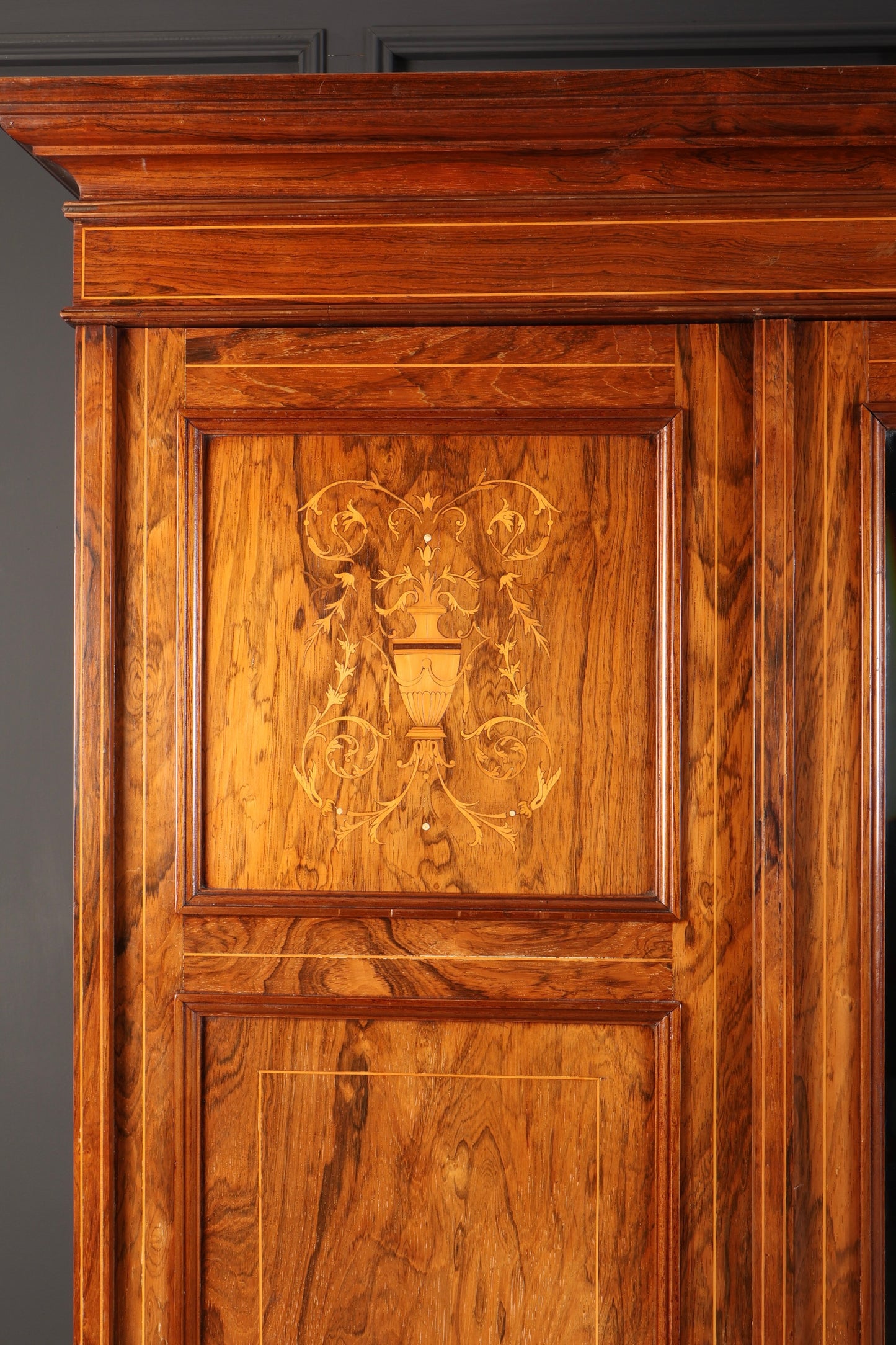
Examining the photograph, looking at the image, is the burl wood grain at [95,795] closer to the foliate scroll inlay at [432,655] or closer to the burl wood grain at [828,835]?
the foliate scroll inlay at [432,655]

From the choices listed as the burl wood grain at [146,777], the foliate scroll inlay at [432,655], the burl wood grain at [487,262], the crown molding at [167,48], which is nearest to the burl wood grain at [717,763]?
the burl wood grain at [487,262]

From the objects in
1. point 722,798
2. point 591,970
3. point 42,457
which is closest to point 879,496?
point 722,798

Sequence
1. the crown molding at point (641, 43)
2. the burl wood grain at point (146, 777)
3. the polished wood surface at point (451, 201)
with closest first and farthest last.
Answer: the polished wood surface at point (451, 201) → the burl wood grain at point (146, 777) → the crown molding at point (641, 43)

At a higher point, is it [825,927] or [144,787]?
[144,787]

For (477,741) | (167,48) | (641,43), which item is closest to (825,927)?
(477,741)

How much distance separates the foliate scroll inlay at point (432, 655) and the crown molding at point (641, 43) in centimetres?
103

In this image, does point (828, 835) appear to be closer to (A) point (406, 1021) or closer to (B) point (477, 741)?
(B) point (477, 741)

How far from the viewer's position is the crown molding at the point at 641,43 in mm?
1985

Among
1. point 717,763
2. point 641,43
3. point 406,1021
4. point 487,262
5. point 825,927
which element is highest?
point 641,43

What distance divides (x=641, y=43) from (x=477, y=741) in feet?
4.61

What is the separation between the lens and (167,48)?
2.05 meters

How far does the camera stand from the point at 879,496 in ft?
4.93

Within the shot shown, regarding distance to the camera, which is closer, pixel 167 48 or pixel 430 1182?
pixel 430 1182

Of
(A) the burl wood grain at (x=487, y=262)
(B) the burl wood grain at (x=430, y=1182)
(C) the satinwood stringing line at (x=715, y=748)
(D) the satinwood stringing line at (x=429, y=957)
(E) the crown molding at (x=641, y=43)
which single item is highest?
(E) the crown molding at (x=641, y=43)
